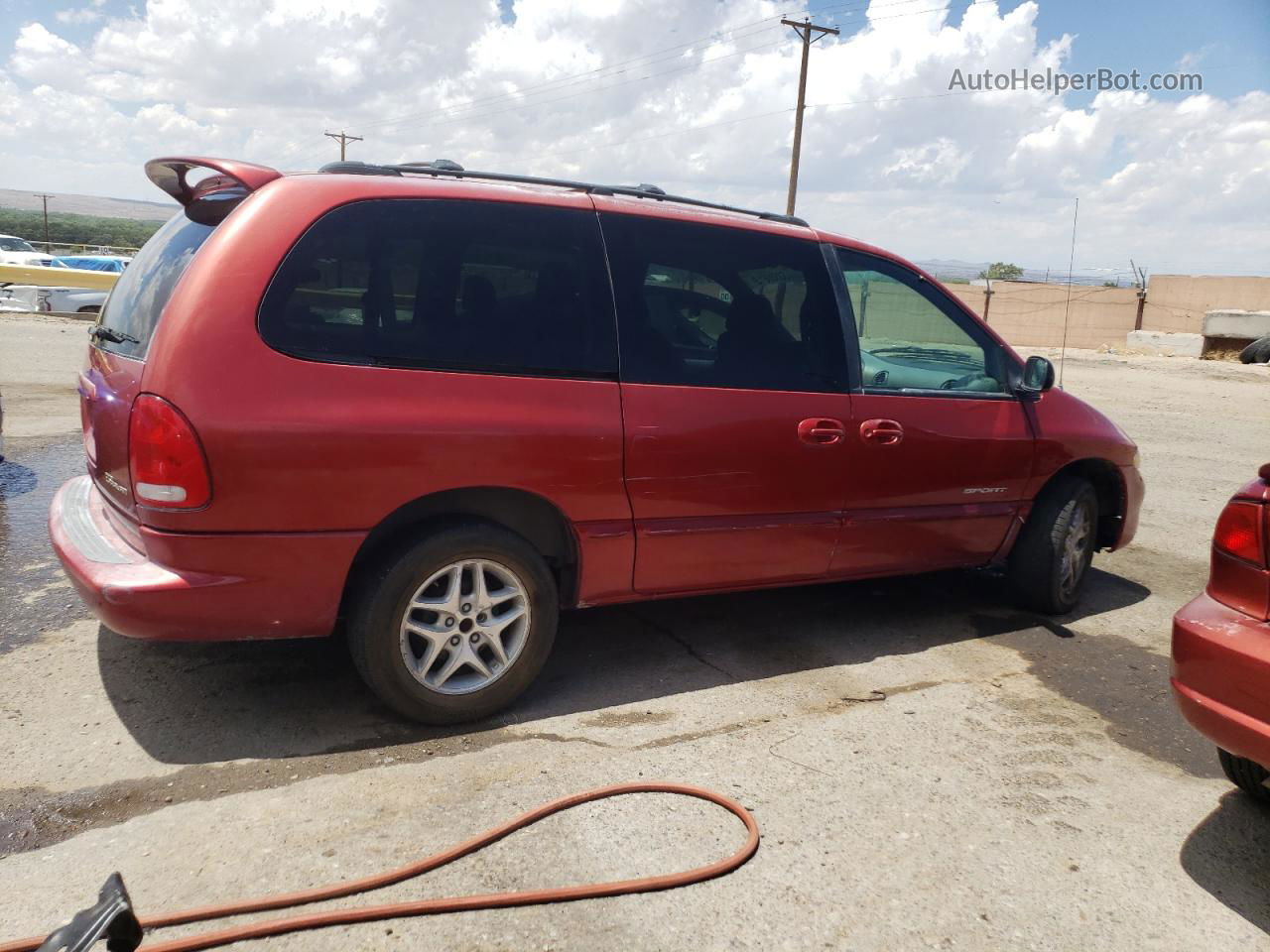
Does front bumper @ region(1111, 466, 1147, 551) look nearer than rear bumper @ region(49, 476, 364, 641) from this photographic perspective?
No

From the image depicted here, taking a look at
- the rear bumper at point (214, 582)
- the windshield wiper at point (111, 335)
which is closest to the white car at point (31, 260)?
the windshield wiper at point (111, 335)

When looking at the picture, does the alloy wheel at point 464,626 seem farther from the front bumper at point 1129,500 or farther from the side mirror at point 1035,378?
the front bumper at point 1129,500

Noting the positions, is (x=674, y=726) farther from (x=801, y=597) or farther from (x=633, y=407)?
(x=801, y=597)

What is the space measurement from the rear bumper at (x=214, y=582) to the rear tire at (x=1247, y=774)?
2988 millimetres

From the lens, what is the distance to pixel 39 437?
8.45 m

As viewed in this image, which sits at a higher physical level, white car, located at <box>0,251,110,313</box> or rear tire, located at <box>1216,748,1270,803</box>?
white car, located at <box>0,251,110,313</box>

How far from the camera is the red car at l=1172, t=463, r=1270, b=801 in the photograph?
265 centimetres

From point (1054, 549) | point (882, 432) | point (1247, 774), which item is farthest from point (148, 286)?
point (1054, 549)

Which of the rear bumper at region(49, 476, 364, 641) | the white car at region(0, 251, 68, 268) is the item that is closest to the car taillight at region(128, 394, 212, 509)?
the rear bumper at region(49, 476, 364, 641)

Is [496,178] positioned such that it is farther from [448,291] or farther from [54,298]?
[54,298]

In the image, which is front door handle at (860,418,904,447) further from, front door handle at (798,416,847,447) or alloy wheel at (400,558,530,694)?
alloy wheel at (400,558,530,694)

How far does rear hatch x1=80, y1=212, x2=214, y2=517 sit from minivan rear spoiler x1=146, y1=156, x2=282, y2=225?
0.06 meters

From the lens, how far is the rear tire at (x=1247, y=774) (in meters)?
3.20

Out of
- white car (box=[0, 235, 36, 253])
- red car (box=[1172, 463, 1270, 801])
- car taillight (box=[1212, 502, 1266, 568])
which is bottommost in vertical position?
red car (box=[1172, 463, 1270, 801])
